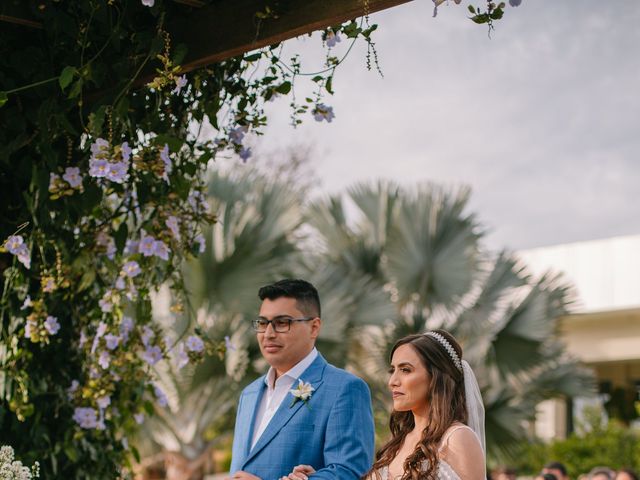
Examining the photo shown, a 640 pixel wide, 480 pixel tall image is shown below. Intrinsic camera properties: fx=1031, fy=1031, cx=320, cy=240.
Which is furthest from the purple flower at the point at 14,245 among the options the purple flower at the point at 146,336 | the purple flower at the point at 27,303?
the purple flower at the point at 146,336

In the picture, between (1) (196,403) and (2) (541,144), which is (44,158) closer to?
(1) (196,403)

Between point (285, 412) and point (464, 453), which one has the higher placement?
point (285, 412)

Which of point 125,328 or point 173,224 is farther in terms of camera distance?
point 125,328

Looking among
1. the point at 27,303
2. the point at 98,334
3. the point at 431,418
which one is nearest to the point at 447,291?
the point at 98,334

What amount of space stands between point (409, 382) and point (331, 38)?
126 centimetres

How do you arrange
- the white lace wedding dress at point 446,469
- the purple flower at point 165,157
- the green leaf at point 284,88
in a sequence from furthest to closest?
the green leaf at point 284,88 < the purple flower at point 165,157 < the white lace wedding dress at point 446,469

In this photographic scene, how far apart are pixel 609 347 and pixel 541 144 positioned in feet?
18.2

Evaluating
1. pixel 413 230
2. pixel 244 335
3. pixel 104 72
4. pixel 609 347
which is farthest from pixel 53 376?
pixel 609 347

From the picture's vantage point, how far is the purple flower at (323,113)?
4.06 meters

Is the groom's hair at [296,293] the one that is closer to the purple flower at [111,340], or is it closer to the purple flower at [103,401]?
the purple flower at [111,340]

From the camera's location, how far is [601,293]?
20266 mm

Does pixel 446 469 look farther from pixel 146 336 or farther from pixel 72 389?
pixel 72 389

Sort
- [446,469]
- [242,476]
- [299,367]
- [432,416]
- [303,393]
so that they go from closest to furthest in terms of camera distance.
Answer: [446,469] < [432,416] < [242,476] < [303,393] < [299,367]

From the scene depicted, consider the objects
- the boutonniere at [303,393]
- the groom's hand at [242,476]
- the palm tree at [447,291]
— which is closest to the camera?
the groom's hand at [242,476]
